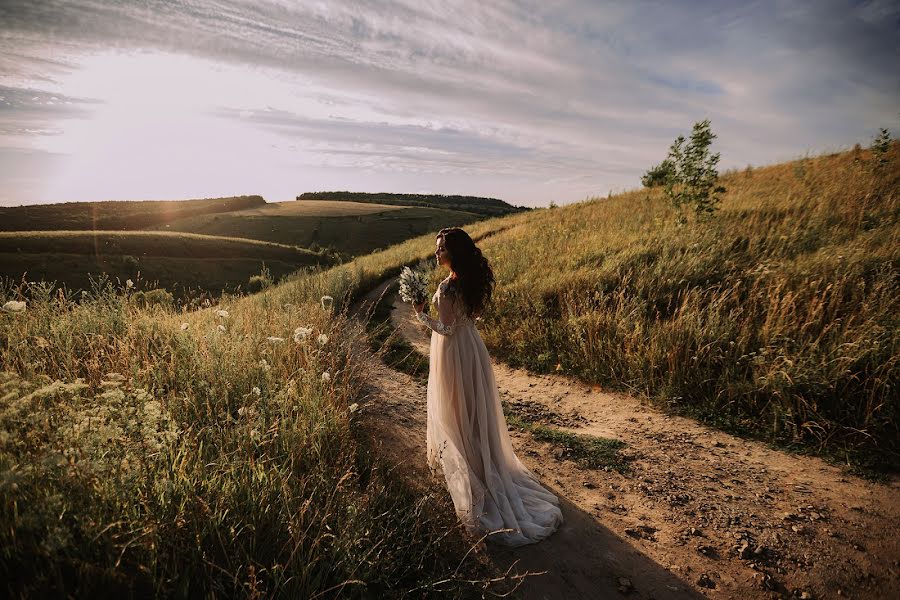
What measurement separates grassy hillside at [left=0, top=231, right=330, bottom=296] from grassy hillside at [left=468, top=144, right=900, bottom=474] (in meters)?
38.1

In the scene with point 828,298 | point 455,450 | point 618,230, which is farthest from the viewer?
point 618,230

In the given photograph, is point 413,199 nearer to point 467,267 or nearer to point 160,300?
point 160,300

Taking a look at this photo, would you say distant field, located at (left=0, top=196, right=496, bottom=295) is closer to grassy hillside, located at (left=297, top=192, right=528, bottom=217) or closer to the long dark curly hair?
grassy hillside, located at (left=297, top=192, right=528, bottom=217)

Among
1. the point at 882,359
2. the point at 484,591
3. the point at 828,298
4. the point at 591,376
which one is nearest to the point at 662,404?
the point at 591,376

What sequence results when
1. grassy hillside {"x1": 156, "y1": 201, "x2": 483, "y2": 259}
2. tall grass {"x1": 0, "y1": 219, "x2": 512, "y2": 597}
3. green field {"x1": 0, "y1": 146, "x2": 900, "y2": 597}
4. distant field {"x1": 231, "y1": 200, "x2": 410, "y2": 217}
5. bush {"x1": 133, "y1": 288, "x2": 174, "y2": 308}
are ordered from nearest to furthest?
1. tall grass {"x1": 0, "y1": 219, "x2": 512, "y2": 597}
2. green field {"x1": 0, "y1": 146, "x2": 900, "y2": 597}
3. bush {"x1": 133, "y1": 288, "x2": 174, "y2": 308}
4. grassy hillside {"x1": 156, "y1": 201, "x2": 483, "y2": 259}
5. distant field {"x1": 231, "y1": 200, "x2": 410, "y2": 217}

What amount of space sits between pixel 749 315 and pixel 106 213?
401ft

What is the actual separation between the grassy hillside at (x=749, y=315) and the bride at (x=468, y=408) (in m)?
3.52

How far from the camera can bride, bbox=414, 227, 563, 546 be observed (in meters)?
4.27

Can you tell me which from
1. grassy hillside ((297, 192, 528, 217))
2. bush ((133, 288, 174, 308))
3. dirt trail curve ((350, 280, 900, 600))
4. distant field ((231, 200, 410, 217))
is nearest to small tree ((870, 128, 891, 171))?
dirt trail curve ((350, 280, 900, 600))

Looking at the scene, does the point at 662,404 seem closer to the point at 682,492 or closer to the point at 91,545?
the point at 682,492

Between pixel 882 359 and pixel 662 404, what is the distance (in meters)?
2.86

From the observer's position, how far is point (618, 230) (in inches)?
548

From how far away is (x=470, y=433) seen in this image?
4.52 metres

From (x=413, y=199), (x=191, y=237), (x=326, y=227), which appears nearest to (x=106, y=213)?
(x=191, y=237)
